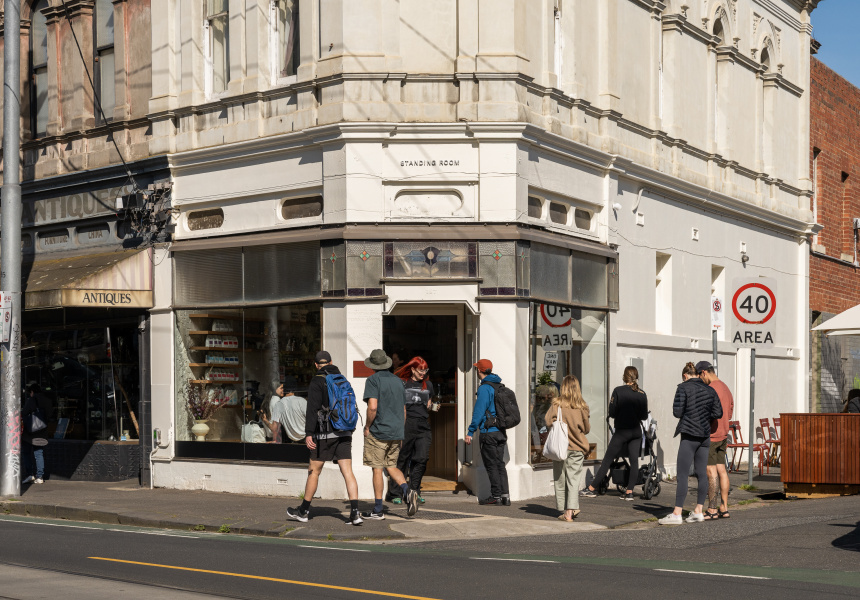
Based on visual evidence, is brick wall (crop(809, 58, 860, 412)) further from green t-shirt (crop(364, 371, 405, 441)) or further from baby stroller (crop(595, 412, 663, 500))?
green t-shirt (crop(364, 371, 405, 441))

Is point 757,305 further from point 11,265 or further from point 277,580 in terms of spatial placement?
point 11,265

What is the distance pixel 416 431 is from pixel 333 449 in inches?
83.5

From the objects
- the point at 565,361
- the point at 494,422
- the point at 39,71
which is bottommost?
the point at 494,422

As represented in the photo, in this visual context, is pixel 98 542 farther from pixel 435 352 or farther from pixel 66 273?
pixel 66 273

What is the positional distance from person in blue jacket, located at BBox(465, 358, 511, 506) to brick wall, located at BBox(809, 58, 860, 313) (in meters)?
14.0

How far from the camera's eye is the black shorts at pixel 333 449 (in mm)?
13711

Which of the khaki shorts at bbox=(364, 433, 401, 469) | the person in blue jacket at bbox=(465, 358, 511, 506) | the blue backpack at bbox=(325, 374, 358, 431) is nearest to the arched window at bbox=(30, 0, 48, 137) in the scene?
the person in blue jacket at bbox=(465, 358, 511, 506)

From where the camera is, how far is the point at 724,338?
928 inches

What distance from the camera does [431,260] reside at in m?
16.7

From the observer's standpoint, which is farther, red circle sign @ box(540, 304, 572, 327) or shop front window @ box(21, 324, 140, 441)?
shop front window @ box(21, 324, 140, 441)

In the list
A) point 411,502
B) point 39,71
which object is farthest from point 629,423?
point 39,71

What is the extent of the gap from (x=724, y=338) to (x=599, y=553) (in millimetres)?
12707

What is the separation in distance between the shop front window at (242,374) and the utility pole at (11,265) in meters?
2.64

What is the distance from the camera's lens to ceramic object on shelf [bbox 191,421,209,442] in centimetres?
1877
